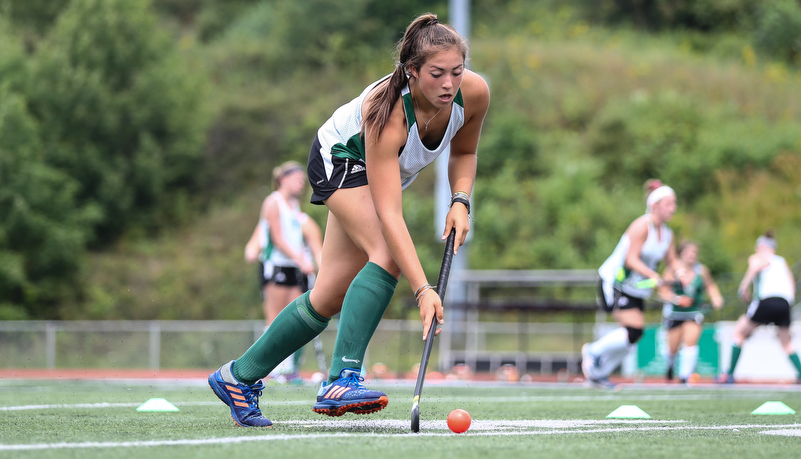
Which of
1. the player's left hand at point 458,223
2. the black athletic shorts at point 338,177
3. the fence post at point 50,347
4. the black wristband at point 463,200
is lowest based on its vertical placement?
the fence post at point 50,347

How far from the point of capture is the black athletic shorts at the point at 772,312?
448 inches

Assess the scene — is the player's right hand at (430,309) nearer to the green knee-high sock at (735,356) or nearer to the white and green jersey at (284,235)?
the white and green jersey at (284,235)

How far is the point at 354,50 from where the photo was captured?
28.5 meters

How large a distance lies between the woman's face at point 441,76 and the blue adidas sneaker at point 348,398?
1153 mm

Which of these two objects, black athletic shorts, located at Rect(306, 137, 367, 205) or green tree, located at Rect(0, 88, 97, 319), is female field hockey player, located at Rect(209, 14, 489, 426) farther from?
green tree, located at Rect(0, 88, 97, 319)

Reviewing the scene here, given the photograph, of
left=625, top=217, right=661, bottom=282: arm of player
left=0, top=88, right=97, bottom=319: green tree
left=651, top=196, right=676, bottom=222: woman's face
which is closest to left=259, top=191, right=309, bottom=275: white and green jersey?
left=625, top=217, right=661, bottom=282: arm of player

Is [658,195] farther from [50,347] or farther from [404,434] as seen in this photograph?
[50,347]

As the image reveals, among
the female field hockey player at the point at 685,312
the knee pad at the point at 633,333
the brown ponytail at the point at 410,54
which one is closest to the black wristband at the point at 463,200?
the brown ponytail at the point at 410,54

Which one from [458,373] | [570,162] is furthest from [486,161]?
[458,373]

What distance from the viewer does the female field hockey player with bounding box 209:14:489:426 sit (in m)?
3.75

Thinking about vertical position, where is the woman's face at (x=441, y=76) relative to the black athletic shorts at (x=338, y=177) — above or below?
above

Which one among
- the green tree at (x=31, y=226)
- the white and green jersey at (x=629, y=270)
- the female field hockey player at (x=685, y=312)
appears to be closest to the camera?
the white and green jersey at (x=629, y=270)

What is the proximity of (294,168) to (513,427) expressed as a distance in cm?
588

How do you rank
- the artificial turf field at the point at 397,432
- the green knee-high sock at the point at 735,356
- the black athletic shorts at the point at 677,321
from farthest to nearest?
1. the black athletic shorts at the point at 677,321
2. the green knee-high sock at the point at 735,356
3. the artificial turf field at the point at 397,432
